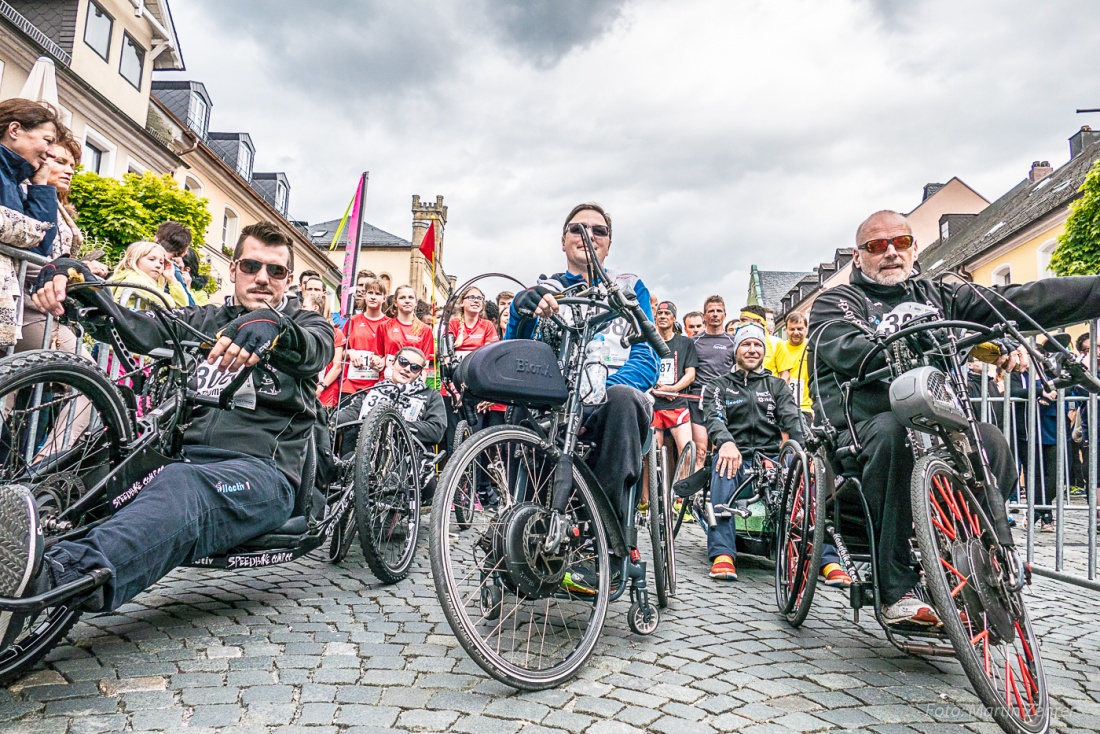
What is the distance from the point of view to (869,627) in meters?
3.62

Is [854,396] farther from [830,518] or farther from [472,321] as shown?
[472,321]

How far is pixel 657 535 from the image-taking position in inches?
143

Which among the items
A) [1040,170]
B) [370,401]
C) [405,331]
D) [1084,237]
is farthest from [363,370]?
[1040,170]

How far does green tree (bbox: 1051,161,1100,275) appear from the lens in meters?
19.6

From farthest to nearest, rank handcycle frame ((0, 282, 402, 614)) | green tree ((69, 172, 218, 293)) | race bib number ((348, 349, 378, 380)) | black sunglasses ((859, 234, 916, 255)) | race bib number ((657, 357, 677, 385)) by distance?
1. green tree ((69, 172, 218, 293))
2. race bib number ((657, 357, 677, 385))
3. race bib number ((348, 349, 378, 380))
4. black sunglasses ((859, 234, 916, 255))
5. handcycle frame ((0, 282, 402, 614))

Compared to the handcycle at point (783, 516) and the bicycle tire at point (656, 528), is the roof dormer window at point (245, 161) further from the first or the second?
the bicycle tire at point (656, 528)

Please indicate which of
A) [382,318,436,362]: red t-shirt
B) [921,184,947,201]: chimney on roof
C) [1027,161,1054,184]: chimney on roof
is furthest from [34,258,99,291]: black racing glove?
[921,184,947,201]: chimney on roof

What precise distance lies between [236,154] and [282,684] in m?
38.0

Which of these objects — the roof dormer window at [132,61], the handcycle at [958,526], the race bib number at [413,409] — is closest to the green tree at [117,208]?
the roof dormer window at [132,61]

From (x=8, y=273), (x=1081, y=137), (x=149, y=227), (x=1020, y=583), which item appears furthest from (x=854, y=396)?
(x=1081, y=137)

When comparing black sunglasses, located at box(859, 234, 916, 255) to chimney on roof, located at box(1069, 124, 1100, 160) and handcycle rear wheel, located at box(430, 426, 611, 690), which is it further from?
chimney on roof, located at box(1069, 124, 1100, 160)

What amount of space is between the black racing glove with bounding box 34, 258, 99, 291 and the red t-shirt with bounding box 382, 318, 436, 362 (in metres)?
4.34

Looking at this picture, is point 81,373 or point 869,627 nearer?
point 81,373

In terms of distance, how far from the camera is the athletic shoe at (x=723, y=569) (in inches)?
190
